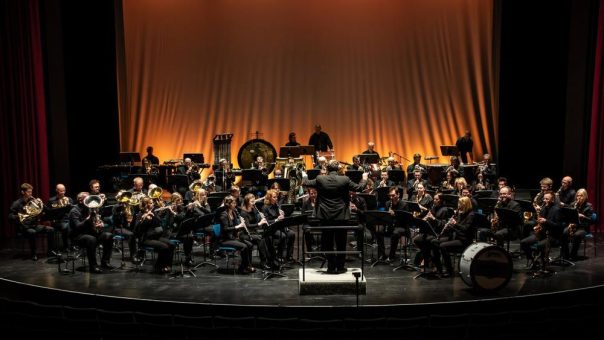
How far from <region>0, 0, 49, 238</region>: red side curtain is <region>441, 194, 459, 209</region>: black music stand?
9.04 metres

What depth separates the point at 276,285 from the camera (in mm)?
10016

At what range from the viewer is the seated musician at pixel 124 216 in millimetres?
11477

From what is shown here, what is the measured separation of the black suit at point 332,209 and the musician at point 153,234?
271cm

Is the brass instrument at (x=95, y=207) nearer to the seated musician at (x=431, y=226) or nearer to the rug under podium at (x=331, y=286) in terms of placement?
the rug under podium at (x=331, y=286)

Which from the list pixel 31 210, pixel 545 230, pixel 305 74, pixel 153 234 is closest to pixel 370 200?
pixel 545 230

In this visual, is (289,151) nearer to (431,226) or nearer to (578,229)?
(431,226)

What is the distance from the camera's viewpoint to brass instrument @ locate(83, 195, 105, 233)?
10.8 metres

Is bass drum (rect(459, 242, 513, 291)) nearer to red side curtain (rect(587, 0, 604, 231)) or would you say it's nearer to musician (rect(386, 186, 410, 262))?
musician (rect(386, 186, 410, 262))

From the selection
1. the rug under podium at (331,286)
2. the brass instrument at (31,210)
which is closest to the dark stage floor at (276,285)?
the rug under podium at (331,286)

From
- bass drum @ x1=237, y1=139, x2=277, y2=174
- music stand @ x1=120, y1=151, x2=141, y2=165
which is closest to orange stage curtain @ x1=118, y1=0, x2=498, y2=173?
bass drum @ x1=237, y1=139, x2=277, y2=174

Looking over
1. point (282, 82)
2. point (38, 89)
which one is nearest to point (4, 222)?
point (38, 89)

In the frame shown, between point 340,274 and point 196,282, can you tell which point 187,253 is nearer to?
point 196,282

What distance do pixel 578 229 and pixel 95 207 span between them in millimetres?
8243

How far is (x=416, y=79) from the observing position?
19703 mm
